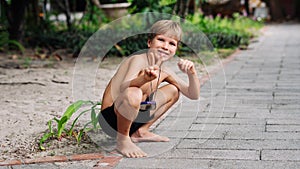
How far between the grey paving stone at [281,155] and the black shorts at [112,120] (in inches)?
28.3

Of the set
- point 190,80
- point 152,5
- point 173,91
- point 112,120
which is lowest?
point 152,5

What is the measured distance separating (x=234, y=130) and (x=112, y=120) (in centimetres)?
95

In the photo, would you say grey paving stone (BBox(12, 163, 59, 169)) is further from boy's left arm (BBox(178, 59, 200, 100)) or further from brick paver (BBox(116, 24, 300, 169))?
boy's left arm (BBox(178, 59, 200, 100))

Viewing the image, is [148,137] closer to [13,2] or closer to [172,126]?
[172,126]

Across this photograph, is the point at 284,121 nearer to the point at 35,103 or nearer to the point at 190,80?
the point at 190,80

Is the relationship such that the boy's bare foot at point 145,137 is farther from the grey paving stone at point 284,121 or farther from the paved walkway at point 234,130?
the grey paving stone at point 284,121

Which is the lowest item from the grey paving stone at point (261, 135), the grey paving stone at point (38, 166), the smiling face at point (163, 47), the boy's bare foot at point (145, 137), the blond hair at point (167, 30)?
the grey paving stone at point (261, 135)

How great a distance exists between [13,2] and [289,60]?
181 inches

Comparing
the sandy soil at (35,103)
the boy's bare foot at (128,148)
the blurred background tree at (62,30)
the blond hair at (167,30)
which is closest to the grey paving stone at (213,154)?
the boy's bare foot at (128,148)

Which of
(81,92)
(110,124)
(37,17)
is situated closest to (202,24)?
(37,17)

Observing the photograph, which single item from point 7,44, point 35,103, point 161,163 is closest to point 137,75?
point 161,163

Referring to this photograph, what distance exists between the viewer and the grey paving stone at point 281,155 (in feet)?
9.84

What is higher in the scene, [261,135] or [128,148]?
[128,148]

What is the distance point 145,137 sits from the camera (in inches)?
Result: 136
